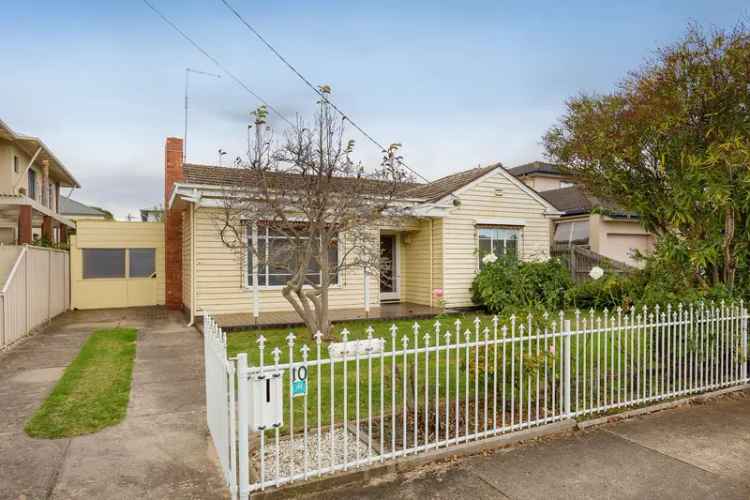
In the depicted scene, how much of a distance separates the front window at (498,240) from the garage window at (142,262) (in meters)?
10.8

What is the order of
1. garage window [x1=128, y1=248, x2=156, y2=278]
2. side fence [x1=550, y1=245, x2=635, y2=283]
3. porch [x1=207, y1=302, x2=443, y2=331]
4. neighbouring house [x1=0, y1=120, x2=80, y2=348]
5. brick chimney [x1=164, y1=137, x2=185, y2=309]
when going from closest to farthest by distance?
1. neighbouring house [x1=0, y1=120, x2=80, y2=348]
2. porch [x1=207, y1=302, x2=443, y2=331]
3. brick chimney [x1=164, y1=137, x2=185, y2=309]
4. garage window [x1=128, y1=248, x2=156, y2=278]
5. side fence [x1=550, y1=245, x2=635, y2=283]

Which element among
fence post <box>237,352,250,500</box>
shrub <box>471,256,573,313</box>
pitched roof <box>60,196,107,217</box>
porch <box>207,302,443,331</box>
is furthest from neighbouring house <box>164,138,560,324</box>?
pitched roof <box>60,196,107,217</box>

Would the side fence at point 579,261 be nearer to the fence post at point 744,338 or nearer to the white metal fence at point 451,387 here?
the fence post at point 744,338

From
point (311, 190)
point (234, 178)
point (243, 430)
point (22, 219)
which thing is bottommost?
point (243, 430)

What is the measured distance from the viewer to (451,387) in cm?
606

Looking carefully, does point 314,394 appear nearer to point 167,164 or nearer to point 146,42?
point 146,42

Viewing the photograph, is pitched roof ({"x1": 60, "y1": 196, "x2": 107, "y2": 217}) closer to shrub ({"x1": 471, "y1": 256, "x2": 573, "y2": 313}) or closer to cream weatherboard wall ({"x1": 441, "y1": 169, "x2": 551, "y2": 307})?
cream weatherboard wall ({"x1": 441, "y1": 169, "x2": 551, "y2": 307})

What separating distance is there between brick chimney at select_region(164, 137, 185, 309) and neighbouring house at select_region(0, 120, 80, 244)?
3837mm

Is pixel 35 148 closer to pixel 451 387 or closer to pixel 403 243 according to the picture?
pixel 403 243

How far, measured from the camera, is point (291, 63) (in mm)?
11031

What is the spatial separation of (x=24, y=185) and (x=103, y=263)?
5.09 meters

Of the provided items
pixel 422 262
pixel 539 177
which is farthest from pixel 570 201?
pixel 422 262

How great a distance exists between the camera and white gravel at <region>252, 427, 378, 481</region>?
3.85 m

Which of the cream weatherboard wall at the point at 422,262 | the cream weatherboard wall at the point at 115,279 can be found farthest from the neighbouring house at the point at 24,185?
the cream weatherboard wall at the point at 422,262
